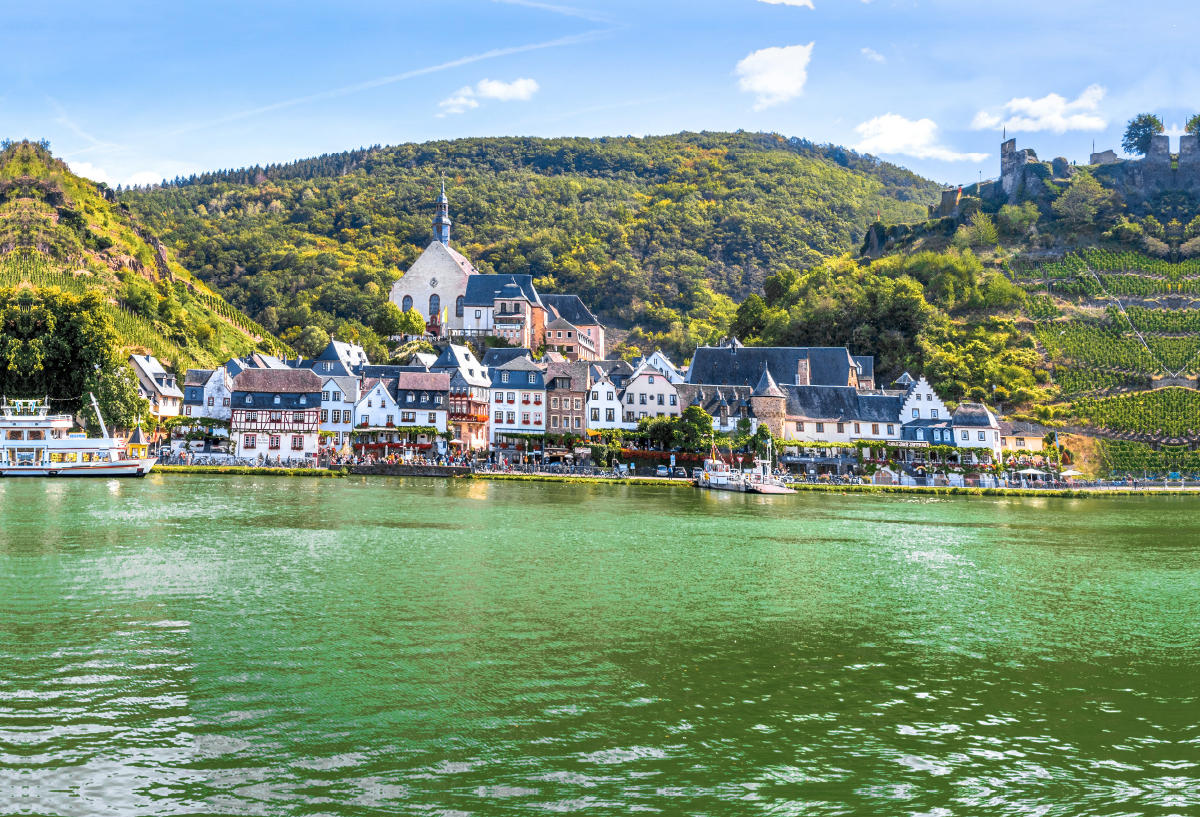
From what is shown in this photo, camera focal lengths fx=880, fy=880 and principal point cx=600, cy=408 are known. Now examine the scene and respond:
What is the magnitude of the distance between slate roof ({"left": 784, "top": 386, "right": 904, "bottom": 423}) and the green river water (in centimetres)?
Answer: 4064

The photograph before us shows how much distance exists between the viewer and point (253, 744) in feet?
37.4

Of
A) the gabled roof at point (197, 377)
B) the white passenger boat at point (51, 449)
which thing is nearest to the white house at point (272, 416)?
the gabled roof at point (197, 377)

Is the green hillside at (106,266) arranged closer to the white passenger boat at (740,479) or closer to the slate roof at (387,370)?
the slate roof at (387,370)

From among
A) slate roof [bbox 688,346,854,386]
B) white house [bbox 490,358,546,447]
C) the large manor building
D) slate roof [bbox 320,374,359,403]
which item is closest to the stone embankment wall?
Answer: slate roof [bbox 320,374,359,403]

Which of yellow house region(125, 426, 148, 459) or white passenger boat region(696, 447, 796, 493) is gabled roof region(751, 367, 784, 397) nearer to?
white passenger boat region(696, 447, 796, 493)

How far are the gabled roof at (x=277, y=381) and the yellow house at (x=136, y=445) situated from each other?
8.16m

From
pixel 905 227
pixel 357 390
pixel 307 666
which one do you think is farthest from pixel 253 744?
pixel 905 227

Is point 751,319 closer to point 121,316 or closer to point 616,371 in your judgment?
point 616,371

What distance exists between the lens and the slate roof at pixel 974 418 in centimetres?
6725

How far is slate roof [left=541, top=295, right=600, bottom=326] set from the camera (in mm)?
105188

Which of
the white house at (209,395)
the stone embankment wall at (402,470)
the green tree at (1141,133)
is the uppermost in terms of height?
the green tree at (1141,133)

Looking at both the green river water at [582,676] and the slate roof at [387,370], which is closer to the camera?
the green river water at [582,676]

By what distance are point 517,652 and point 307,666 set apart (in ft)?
12.0

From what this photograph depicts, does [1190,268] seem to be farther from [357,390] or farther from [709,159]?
[709,159]
